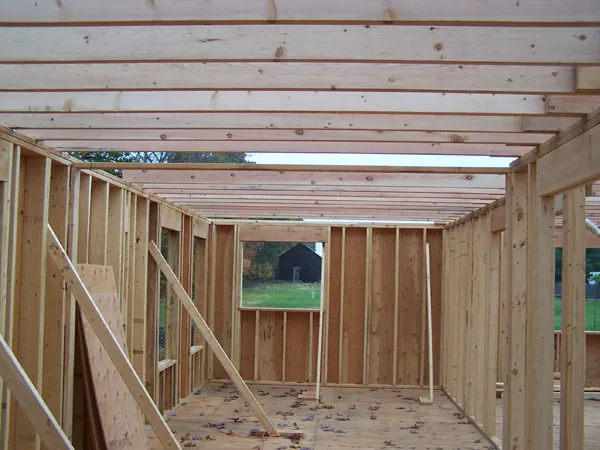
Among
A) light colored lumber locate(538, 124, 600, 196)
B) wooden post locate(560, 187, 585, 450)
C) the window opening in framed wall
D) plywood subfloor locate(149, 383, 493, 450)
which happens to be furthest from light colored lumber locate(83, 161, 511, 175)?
the window opening in framed wall

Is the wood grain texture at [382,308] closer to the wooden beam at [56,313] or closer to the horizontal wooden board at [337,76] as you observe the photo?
the wooden beam at [56,313]

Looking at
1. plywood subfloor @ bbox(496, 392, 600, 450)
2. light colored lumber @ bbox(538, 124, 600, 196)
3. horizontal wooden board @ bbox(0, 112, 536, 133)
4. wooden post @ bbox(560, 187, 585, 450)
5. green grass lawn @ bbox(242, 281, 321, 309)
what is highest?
horizontal wooden board @ bbox(0, 112, 536, 133)

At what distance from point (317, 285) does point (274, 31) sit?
21.7 meters

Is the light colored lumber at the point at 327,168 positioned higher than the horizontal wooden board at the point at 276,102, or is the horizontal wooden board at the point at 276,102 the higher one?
the horizontal wooden board at the point at 276,102

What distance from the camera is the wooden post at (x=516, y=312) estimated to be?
549 cm

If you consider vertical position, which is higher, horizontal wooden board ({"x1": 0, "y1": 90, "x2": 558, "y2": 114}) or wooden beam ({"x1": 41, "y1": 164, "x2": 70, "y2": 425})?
horizontal wooden board ({"x1": 0, "y1": 90, "x2": 558, "y2": 114})

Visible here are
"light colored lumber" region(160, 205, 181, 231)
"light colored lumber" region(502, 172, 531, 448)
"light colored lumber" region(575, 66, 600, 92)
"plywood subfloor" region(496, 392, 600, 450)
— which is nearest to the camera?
"light colored lumber" region(575, 66, 600, 92)

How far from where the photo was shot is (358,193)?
7828 mm

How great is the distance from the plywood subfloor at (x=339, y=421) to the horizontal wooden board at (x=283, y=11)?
16.9 feet

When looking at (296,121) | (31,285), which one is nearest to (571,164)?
(296,121)

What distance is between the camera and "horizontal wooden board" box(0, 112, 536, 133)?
4.60m

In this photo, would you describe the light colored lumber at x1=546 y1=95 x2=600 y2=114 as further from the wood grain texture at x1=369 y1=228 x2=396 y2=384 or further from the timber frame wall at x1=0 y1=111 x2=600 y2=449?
the wood grain texture at x1=369 y1=228 x2=396 y2=384

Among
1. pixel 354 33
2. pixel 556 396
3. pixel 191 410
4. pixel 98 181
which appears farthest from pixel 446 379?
pixel 354 33

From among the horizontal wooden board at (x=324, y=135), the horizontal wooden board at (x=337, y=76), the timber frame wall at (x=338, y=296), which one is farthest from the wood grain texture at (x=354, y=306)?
the horizontal wooden board at (x=337, y=76)
